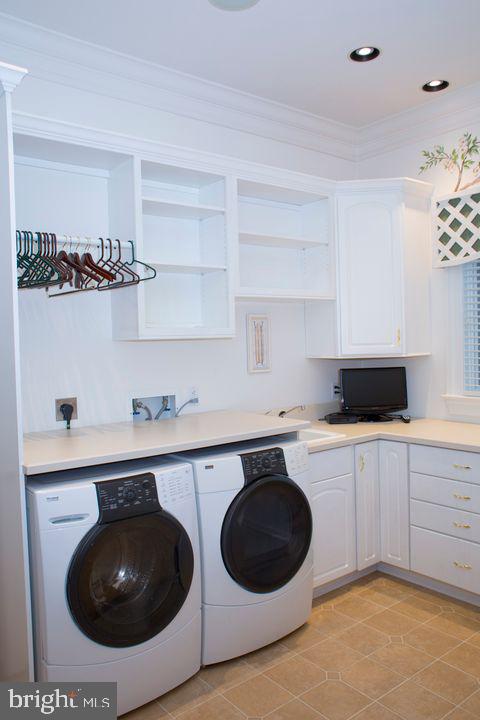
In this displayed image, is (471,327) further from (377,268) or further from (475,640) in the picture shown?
(475,640)

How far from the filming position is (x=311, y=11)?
2.44 meters

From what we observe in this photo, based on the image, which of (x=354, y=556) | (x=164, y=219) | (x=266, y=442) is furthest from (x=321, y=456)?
(x=164, y=219)

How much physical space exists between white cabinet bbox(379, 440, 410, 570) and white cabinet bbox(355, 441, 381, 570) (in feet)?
0.11

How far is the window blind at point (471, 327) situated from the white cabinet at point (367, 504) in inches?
31.3

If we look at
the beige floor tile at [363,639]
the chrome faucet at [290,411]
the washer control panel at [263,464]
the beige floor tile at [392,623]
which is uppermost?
the chrome faucet at [290,411]

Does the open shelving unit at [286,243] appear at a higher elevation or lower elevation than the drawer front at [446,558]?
higher

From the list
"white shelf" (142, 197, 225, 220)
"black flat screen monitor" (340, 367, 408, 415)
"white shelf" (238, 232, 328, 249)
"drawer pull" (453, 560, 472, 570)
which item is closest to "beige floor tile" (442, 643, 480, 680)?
"drawer pull" (453, 560, 472, 570)

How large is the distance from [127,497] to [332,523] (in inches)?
51.1

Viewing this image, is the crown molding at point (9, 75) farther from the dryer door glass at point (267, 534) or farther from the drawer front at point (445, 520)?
the drawer front at point (445, 520)

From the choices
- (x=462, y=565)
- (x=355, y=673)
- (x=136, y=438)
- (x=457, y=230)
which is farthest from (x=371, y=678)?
(x=457, y=230)

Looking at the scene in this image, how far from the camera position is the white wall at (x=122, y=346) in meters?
2.60

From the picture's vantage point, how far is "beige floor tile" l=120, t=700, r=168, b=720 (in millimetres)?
2066

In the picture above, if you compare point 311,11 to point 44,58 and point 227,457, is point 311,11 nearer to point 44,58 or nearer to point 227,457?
point 44,58

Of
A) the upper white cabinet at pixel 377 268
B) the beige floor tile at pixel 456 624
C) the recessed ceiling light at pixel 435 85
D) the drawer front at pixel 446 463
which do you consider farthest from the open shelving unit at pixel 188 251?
the beige floor tile at pixel 456 624
